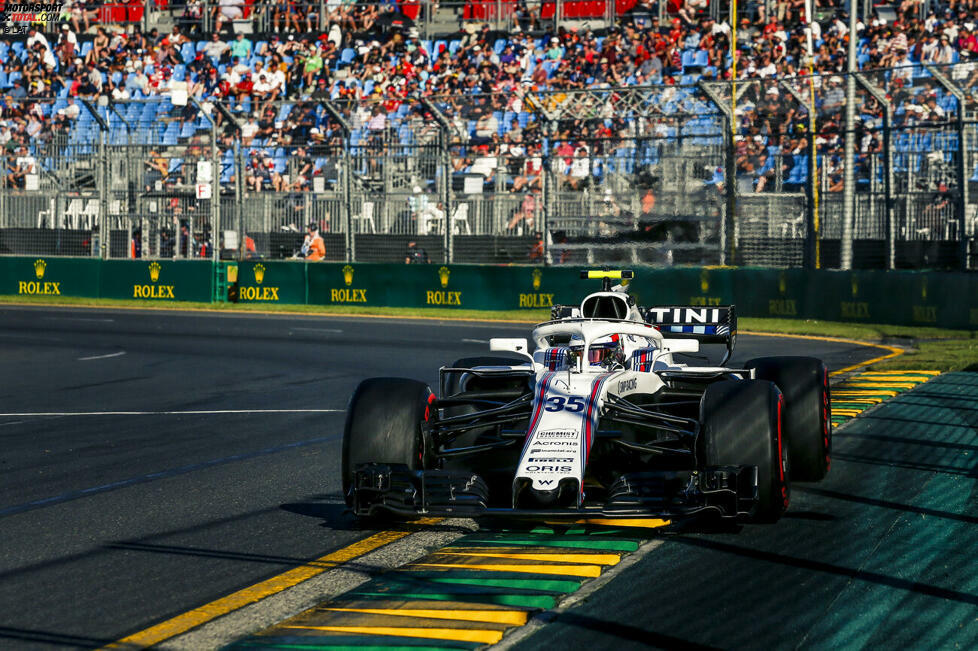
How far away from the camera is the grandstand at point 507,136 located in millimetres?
22891

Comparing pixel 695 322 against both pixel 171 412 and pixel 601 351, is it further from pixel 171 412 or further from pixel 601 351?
pixel 171 412

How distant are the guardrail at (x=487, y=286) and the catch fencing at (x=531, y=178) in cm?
32

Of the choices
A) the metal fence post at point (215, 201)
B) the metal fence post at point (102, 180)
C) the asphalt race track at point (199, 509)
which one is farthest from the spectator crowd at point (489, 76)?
the asphalt race track at point (199, 509)

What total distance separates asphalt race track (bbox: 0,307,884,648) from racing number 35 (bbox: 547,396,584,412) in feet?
3.42

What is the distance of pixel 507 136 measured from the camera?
1022 inches

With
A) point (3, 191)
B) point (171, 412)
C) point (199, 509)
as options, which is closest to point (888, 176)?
point (171, 412)

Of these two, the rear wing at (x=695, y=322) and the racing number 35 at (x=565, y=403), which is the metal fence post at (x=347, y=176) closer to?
the rear wing at (x=695, y=322)

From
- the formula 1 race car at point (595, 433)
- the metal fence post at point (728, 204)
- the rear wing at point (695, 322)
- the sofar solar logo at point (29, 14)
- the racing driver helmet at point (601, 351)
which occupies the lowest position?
the formula 1 race car at point (595, 433)

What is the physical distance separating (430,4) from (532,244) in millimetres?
14060

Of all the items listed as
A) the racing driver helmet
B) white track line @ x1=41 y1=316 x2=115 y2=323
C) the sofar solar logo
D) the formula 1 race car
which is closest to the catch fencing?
white track line @ x1=41 y1=316 x2=115 y2=323

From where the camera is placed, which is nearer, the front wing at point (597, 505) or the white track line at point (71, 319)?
the front wing at point (597, 505)

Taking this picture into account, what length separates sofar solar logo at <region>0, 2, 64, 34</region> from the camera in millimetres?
41344

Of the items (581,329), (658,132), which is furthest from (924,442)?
(658,132)

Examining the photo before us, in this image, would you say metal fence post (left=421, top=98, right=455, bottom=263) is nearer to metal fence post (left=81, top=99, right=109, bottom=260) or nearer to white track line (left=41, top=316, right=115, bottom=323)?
white track line (left=41, top=316, right=115, bottom=323)
